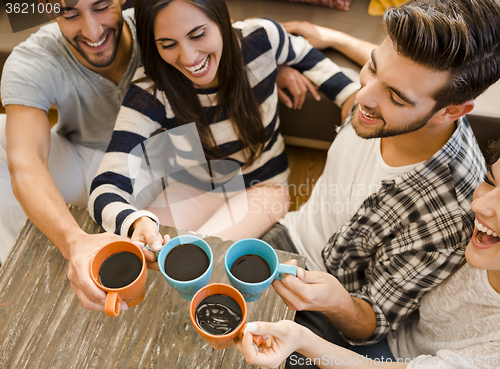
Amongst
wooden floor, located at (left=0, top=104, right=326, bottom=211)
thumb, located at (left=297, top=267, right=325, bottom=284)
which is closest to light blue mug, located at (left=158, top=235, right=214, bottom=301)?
thumb, located at (left=297, top=267, right=325, bottom=284)

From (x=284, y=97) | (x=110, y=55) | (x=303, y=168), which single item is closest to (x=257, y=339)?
(x=110, y=55)

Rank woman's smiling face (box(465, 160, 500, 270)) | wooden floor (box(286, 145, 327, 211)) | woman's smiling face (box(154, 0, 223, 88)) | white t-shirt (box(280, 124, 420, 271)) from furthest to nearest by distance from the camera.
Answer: wooden floor (box(286, 145, 327, 211))
white t-shirt (box(280, 124, 420, 271))
woman's smiling face (box(154, 0, 223, 88))
woman's smiling face (box(465, 160, 500, 270))

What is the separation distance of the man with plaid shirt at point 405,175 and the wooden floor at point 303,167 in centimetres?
84

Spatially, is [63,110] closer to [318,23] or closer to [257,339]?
[257,339]

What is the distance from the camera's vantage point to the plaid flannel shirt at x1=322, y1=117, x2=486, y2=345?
0.90 metres

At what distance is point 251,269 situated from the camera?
31.0 inches

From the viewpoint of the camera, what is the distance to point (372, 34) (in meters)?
1.75

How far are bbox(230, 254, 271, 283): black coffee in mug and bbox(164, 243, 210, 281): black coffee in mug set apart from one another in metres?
0.07

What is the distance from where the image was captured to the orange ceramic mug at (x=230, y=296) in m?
0.64

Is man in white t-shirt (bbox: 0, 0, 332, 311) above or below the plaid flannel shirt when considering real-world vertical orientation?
above

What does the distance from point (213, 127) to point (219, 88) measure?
0.14 meters

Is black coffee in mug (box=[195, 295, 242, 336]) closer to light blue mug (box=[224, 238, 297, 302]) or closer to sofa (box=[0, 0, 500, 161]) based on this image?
light blue mug (box=[224, 238, 297, 302])

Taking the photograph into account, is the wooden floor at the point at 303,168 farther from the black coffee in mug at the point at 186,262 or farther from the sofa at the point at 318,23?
the black coffee in mug at the point at 186,262

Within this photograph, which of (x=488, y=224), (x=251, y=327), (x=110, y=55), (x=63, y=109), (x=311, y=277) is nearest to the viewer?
(x=251, y=327)
